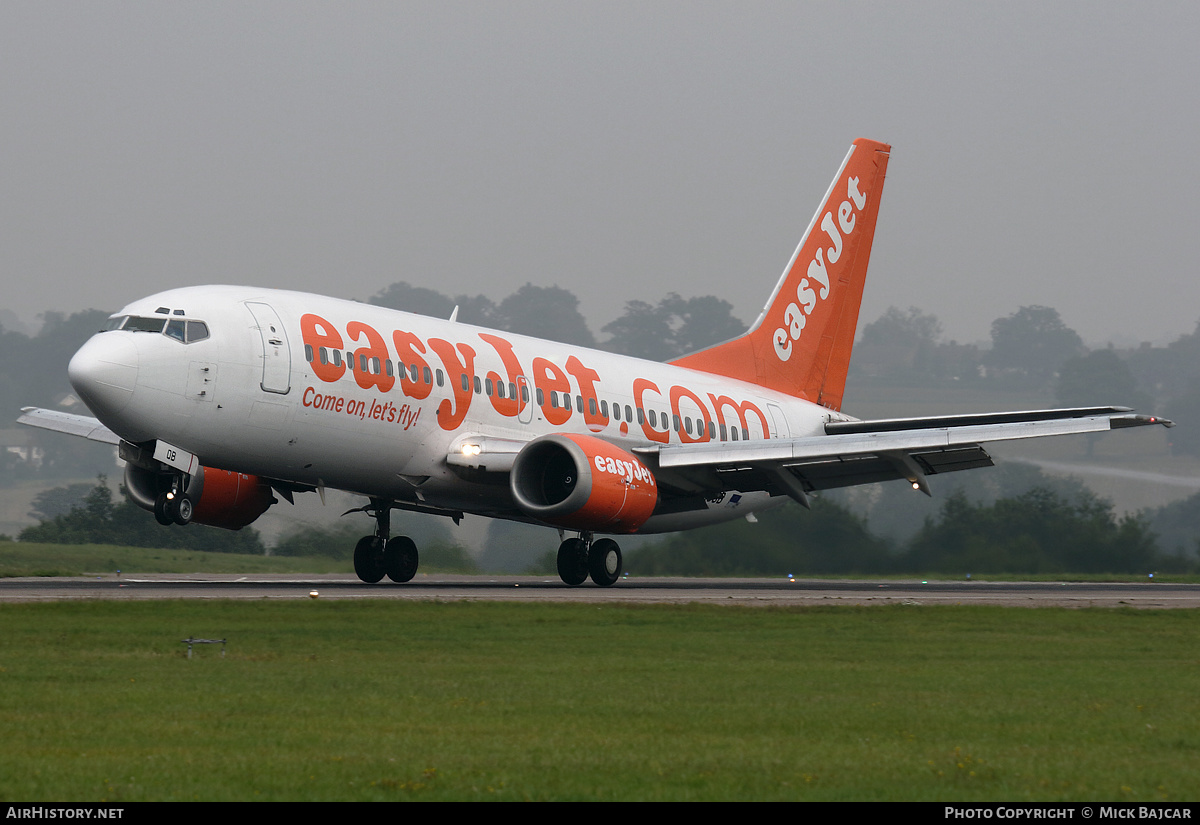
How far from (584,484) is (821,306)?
14.1 m

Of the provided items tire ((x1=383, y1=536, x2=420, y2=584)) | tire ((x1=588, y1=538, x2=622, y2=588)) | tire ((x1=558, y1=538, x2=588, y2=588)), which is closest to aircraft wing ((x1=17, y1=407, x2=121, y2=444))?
tire ((x1=383, y1=536, x2=420, y2=584))

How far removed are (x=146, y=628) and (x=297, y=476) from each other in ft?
29.2

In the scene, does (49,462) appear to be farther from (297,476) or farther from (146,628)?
(146,628)

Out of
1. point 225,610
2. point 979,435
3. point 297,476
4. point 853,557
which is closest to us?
point 225,610

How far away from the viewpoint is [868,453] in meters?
27.5

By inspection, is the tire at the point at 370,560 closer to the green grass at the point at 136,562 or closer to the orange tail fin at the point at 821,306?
the green grass at the point at 136,562

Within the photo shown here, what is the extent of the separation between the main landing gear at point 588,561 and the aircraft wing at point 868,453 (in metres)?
1.84

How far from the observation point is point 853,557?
3359 cm

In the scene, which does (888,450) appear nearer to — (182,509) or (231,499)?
(231,499)

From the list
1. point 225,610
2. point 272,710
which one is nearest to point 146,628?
point 225,610

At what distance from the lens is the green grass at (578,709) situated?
8.52 metres

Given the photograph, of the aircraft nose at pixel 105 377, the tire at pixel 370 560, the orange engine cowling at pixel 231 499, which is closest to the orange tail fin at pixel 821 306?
the tire at pixel 370 560

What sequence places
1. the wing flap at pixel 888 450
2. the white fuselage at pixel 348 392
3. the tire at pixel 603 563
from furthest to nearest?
the tire at pixel 603 563 → the wing flap at pixel 888 450 → the white fuselage at pixel 348 392

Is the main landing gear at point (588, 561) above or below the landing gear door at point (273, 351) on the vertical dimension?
below
